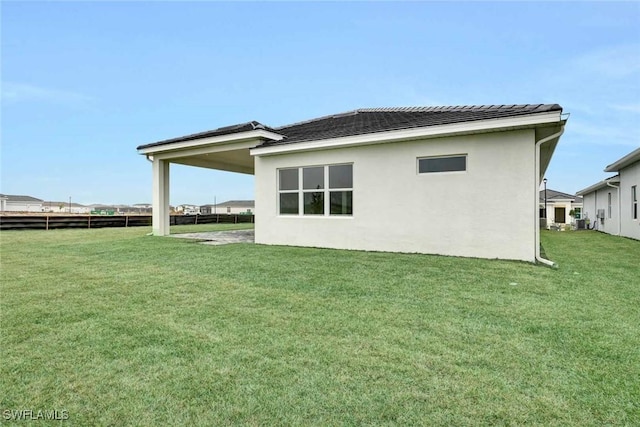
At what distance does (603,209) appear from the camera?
1773 cm

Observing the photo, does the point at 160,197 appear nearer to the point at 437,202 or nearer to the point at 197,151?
the point at 197,151

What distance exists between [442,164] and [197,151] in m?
8.35

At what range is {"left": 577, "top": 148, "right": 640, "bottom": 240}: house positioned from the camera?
12528 millimetres

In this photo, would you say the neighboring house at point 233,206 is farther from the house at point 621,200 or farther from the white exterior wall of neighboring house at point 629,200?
the white exterior wall of neighboring house at point 629,200

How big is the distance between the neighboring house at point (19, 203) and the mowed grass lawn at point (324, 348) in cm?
5744

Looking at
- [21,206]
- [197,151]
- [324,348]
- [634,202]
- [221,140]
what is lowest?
[324,348]

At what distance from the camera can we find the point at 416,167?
315 inches

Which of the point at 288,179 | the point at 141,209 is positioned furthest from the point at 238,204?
the point at 288,179

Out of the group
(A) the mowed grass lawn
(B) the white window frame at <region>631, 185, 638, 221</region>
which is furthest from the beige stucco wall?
(B) the white window frame at <region>631, 185, 638, 221</region>

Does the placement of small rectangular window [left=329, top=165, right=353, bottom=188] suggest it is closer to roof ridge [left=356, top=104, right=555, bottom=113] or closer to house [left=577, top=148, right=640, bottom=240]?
roof ridge [left=356, top=104, right=555, bottom=113]

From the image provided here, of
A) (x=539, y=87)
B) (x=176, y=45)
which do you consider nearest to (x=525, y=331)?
(x=176, y=45)

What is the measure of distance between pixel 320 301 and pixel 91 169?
49197 mm

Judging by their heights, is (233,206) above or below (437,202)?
above

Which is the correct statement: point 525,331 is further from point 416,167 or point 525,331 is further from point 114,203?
point 114,203
